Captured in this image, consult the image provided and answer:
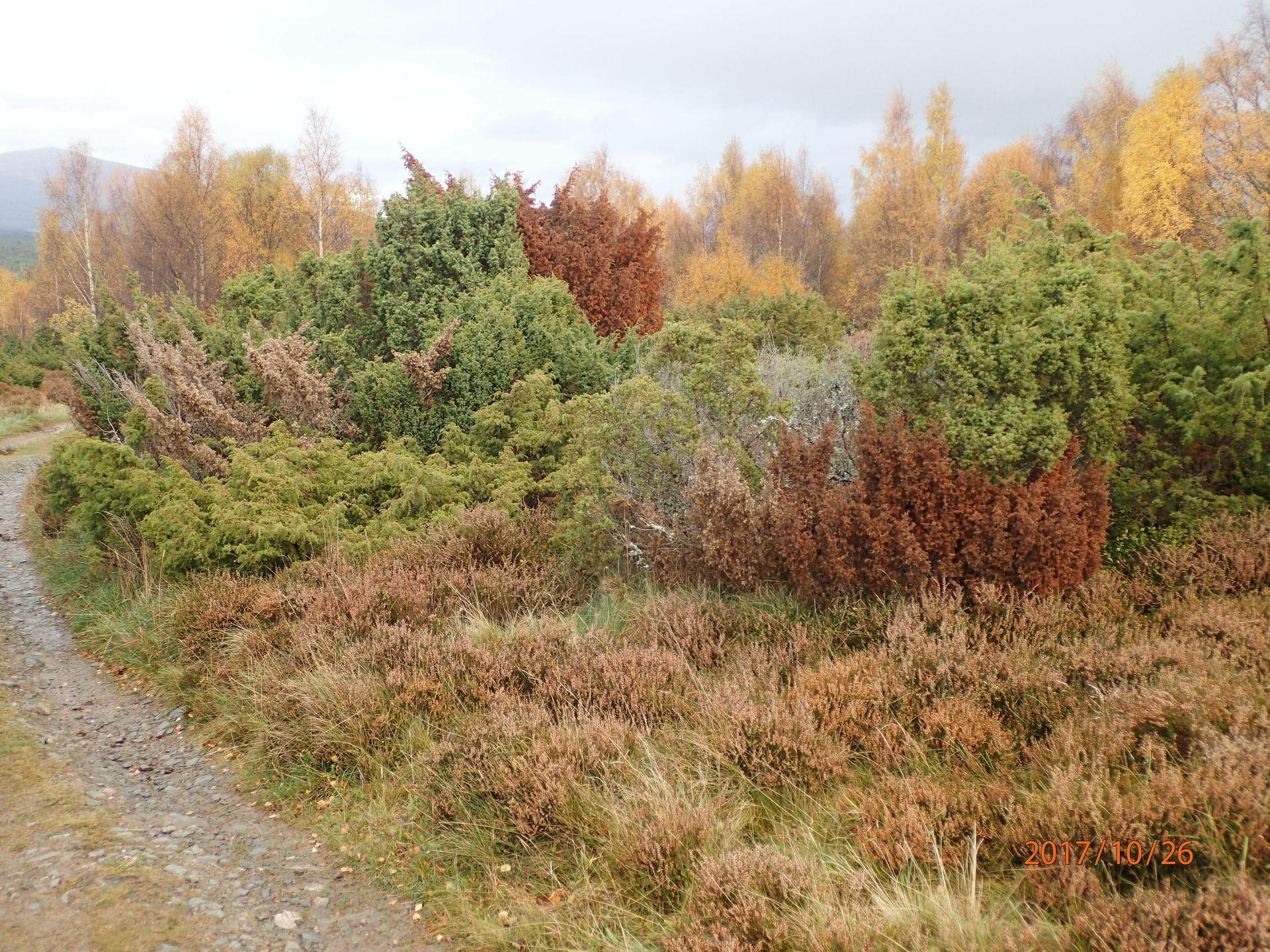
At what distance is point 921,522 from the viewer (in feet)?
15.7

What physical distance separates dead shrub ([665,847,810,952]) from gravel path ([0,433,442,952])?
4.05 ft

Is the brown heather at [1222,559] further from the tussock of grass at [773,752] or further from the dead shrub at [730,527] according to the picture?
the dead shrub at [730,527]

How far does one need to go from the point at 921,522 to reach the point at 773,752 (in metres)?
1.94

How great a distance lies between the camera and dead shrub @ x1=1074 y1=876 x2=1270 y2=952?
2.08 meters

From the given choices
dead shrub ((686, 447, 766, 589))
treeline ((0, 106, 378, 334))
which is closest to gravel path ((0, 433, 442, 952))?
dead shrub ((686, 447, 766, 589))

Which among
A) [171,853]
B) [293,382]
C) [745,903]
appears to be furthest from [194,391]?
[745,903]

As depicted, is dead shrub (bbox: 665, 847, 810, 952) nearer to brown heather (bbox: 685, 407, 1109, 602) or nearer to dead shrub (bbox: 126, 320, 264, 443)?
brown heather (bbox: 685, 407, 1109, 602)

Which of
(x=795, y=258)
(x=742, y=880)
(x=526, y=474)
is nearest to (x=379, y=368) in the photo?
(x=526, y=474)

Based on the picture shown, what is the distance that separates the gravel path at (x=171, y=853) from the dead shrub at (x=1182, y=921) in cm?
253

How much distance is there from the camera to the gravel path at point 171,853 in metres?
3.22

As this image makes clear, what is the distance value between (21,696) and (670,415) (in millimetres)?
5361

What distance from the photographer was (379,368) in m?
9.90

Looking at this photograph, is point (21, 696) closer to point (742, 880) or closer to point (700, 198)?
point (742, 880)

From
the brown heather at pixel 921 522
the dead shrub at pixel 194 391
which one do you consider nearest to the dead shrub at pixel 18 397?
the dead shrub at pixel 194 391
